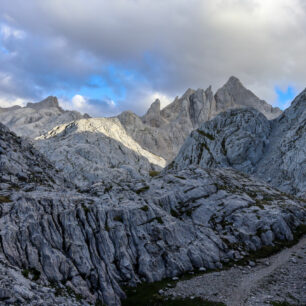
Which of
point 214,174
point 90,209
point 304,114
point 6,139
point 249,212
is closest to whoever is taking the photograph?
point 90,209

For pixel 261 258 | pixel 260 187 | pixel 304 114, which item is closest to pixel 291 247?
pixel 261 258

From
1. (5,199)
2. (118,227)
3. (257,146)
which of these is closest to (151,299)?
(118,227)

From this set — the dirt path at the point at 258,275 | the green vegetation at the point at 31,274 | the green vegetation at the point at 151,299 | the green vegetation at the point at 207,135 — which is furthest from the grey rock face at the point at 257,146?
the green vegetation at the point at 31,274

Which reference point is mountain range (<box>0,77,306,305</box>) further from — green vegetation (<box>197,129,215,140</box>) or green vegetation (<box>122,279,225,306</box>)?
green vegetation (<box>197,129,215,140</box>)

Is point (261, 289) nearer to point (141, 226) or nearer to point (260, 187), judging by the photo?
point (141, 226)

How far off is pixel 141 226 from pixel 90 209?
10.3m

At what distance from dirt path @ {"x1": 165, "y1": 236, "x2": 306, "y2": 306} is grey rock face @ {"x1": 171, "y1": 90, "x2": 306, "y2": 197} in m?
76.8

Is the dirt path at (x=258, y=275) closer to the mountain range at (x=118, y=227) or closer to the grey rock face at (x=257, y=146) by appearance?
the mountain range at (x=118, y=227)

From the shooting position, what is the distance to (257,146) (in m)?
160

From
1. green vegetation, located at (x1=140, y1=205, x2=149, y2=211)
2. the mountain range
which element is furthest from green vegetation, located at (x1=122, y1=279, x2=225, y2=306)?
green vegetation, located at (x1=140, y1=205, x2=149, y2=211)

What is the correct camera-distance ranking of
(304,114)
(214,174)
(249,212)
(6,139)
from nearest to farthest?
1. (249,212)
2. (6,139)
3. (214,174)
4. (304,114)

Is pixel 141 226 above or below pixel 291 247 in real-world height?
above

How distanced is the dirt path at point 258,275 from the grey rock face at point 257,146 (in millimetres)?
65381

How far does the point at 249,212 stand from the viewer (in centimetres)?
6900
